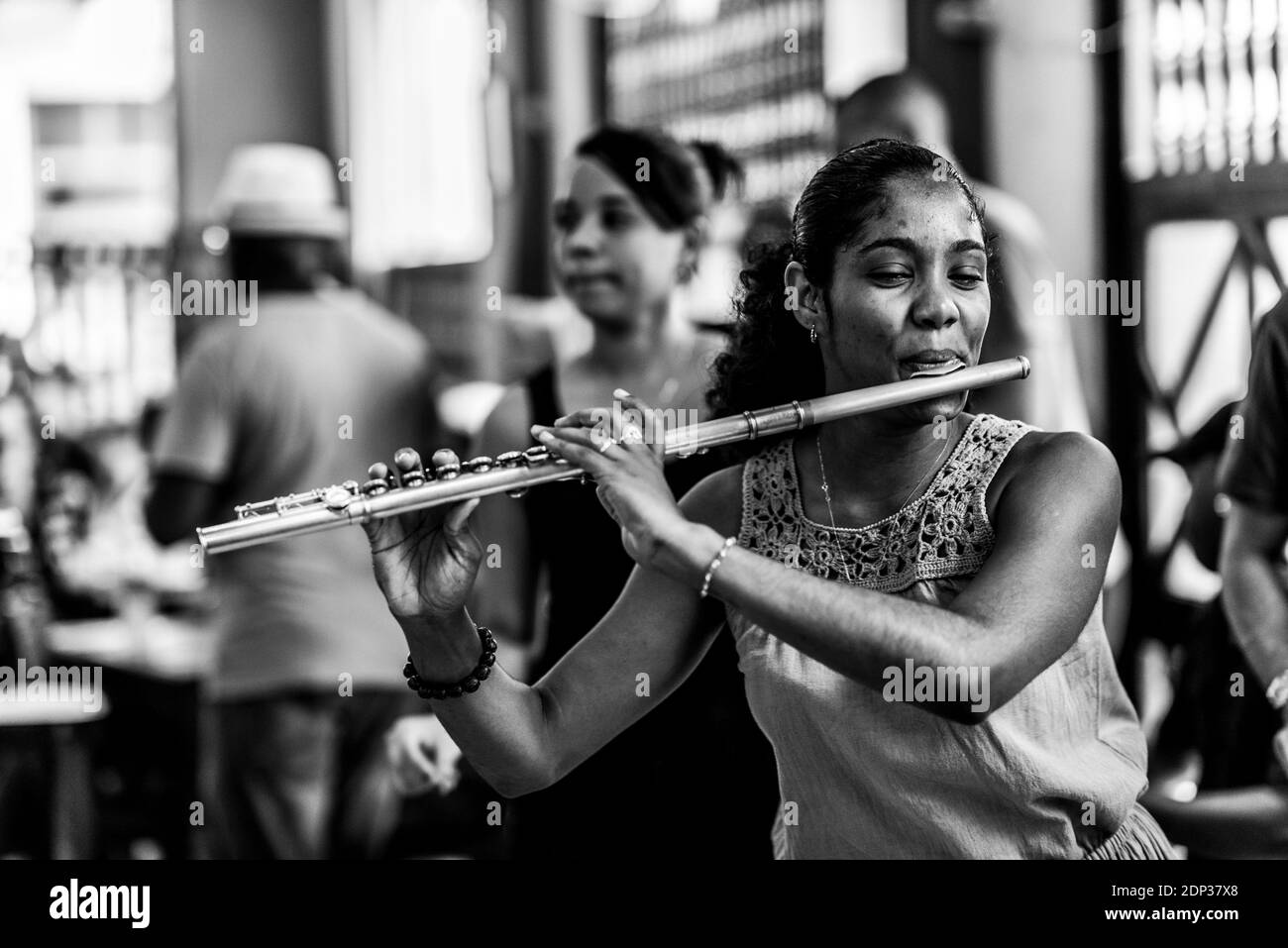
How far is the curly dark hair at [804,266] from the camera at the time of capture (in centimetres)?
180

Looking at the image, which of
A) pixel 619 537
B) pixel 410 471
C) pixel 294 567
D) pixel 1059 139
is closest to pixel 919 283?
pixel 410 471

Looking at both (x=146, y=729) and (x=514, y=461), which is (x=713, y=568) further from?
(x=146, y=729)

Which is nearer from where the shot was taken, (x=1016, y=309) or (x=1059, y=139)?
(x=1016, y=309)

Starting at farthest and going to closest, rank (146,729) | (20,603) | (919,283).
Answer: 1. (146,729)
2. (20,603)
3. (919,283)

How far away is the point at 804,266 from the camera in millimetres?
1896

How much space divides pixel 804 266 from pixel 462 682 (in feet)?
2.02

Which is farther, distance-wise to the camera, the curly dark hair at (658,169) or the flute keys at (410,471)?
the curly dark hair at (658,169)

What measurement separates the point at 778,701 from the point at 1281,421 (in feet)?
3.47

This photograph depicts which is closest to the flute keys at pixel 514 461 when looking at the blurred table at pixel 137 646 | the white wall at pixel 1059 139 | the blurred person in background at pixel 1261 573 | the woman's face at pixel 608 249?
the woman's face at pixel 608 249

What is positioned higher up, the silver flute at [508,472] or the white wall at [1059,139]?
the white wall at [1059,139]

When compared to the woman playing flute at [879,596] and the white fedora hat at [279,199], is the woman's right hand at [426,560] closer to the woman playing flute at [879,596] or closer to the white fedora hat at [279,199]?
the woman playing flute at [879,596]

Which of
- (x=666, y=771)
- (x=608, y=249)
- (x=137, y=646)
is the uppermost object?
(x=608, y=249)

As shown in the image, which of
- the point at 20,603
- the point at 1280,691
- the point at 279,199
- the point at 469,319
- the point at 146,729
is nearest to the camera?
the point at 1280,691

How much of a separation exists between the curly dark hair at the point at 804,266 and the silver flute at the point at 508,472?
16cm
